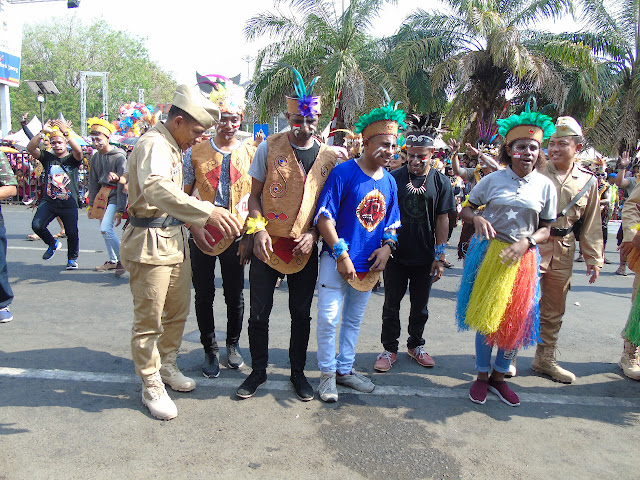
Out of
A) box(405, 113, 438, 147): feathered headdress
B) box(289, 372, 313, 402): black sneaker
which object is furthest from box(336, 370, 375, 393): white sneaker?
box(405, 113, 438, 147): feathered headdress

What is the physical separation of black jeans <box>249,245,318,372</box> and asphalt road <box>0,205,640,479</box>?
0.30 meters

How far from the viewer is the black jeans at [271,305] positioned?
135 inches

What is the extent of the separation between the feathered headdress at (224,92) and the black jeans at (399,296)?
183 centimetres

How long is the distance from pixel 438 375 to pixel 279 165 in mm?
2214

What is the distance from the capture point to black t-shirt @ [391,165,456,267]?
4.09m

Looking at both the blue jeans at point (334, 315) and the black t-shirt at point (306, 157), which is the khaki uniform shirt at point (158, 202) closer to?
the black t-shirt at point (306, 157)

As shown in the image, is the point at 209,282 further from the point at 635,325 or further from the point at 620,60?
the point at 620,60

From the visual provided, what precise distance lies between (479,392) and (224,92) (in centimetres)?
296

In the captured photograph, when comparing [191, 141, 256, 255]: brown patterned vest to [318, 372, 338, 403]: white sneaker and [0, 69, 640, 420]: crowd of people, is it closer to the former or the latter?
[0, 69, 640, 420]: crowd of people

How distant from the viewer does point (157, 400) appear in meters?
3.17

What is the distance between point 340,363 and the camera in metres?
3.71

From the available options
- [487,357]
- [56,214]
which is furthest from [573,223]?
[56,214]

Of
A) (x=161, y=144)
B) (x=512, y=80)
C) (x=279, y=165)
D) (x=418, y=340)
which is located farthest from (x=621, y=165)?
(x=512, y=80)

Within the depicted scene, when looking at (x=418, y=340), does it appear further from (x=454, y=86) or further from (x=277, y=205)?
(x=454, y=86)
